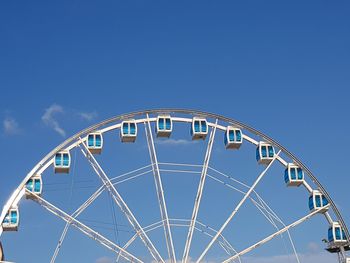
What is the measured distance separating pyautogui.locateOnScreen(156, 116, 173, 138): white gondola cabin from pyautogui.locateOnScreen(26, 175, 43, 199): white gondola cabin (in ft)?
23.1

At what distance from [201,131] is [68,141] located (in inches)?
291

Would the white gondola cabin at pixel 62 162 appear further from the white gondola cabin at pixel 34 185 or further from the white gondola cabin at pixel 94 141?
the white gondola cabin at pixel 94 141

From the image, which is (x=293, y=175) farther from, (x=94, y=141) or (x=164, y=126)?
(x=94, y=141)

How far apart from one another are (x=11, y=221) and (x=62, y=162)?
13.3ft

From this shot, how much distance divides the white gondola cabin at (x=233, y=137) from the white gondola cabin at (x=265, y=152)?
1.15 metres

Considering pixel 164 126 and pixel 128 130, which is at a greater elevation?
pixel 164 126

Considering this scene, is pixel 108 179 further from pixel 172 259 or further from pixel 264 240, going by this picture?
pixel 264 240

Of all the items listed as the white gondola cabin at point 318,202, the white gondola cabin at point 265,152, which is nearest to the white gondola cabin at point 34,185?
the white gondola cabin at point 265,152

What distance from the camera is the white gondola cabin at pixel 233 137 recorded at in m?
40.0

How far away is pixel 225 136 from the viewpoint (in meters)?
40.3

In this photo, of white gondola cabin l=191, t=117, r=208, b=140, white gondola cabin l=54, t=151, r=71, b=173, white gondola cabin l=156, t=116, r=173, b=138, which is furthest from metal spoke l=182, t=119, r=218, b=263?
white gondola cabin l=54, t=151, r=71, b=173

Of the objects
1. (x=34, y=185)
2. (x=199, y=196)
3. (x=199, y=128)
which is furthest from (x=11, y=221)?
(x=199, y=128)

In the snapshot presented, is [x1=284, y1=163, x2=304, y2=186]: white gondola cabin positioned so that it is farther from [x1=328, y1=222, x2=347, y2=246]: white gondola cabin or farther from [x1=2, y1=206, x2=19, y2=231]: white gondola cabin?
[x1=2, y1=206, x2=19, y2=231]: white gondola cabin

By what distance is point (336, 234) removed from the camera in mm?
40062
